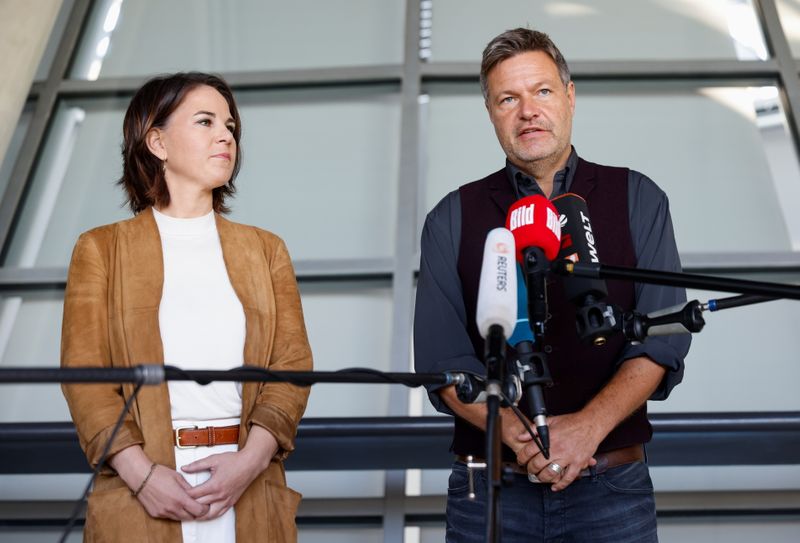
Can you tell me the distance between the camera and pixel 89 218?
383 cm

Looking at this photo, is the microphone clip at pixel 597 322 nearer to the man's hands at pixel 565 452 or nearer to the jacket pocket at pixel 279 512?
the man's hands at pixel 565 452

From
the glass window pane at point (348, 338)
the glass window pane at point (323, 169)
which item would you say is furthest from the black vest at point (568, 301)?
the glass window pane at point (323, 169)

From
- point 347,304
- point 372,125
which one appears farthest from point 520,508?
point 372,125

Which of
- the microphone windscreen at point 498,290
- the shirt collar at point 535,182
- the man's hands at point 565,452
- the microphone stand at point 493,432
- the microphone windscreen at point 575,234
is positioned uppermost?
the shirt collar at point 535,182

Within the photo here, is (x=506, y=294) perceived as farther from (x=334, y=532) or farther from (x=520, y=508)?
(x=334, y=532)

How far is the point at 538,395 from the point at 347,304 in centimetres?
206

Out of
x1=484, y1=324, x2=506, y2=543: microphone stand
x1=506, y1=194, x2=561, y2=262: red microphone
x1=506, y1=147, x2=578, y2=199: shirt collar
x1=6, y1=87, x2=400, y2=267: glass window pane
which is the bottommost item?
x1=484, y1=324, x2=506, y2=543: microphone stand

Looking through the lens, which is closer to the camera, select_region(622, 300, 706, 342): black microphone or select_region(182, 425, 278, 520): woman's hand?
select_region(622, 300, 706, 342): black microphone

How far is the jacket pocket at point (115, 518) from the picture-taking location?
5.74ft

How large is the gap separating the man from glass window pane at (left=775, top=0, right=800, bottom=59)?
2406 millimetres

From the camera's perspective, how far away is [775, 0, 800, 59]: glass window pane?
4121 millimetres

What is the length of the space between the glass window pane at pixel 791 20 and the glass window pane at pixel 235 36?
1652mm

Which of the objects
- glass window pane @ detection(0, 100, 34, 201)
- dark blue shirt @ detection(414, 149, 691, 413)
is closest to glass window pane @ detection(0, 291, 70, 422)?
glass window pane @ detection(0, 100, 34, 201)

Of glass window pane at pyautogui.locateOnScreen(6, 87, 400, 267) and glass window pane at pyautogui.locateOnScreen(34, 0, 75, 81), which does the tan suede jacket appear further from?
glass window pane at pyautogui.locateOnScreen(34, 0, 75, 81)
